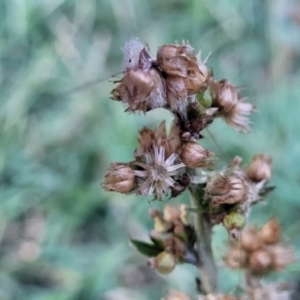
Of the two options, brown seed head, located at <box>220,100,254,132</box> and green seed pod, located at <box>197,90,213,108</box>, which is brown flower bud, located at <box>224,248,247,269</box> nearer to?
brown seed head, located at <box>220,100,254,132</box>

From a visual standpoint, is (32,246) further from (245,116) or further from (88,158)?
(245,116)

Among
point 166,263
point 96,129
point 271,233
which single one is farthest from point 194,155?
point 96,129

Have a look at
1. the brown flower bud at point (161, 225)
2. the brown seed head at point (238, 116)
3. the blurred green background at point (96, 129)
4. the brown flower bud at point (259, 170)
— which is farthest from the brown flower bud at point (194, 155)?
the blurred green background at point (96, 129)

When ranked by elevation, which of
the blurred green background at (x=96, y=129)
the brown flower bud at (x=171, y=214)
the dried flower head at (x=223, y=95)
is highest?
the blurred green background at (x=96, y=129)

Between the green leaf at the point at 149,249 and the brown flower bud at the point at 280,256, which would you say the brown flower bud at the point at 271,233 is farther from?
the green leaf at the point at 149,249

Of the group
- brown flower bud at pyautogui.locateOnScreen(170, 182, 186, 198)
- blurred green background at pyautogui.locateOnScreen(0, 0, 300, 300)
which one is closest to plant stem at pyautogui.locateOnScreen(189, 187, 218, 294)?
brown flower bud at pyautogui.locateOnScreen(170, 182, 186, 198)

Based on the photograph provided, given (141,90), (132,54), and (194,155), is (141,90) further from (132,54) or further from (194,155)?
(194,155)
